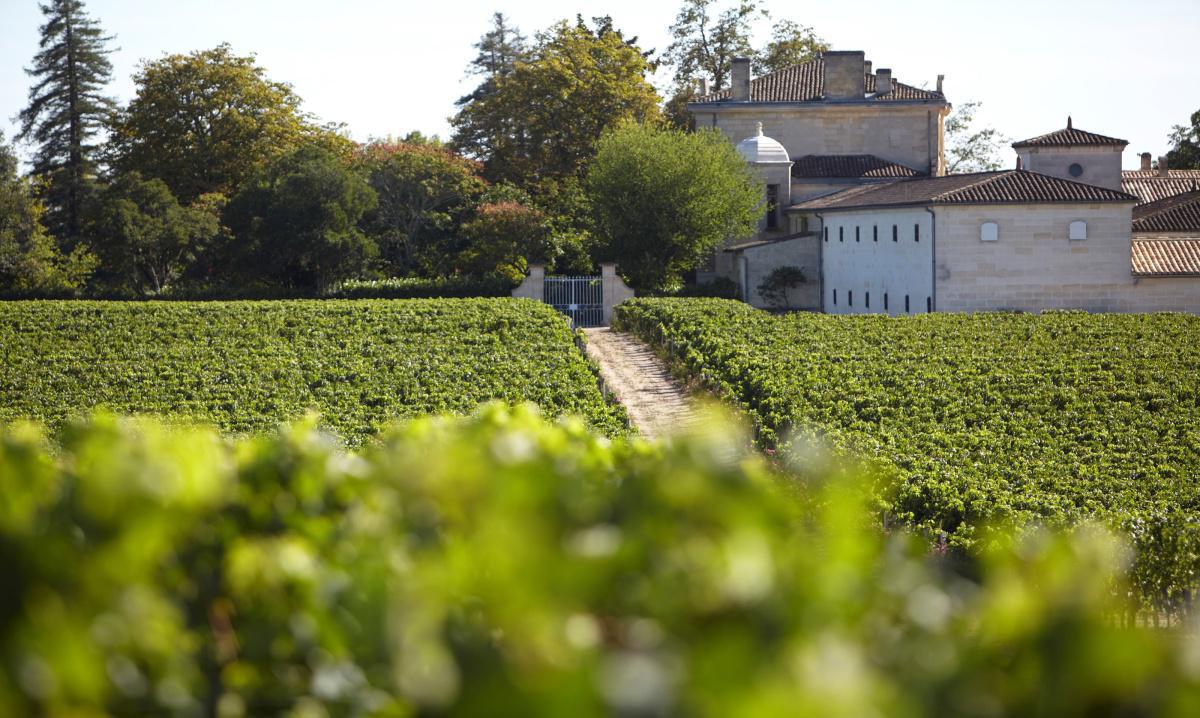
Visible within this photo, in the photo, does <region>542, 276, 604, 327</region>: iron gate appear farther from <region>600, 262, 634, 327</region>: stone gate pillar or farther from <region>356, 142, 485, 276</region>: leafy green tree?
<region>356, 142, 485, 276</region>: leafy green tree

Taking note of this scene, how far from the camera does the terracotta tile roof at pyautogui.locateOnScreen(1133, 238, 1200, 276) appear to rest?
3622cm

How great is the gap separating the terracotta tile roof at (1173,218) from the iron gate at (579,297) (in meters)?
19.1

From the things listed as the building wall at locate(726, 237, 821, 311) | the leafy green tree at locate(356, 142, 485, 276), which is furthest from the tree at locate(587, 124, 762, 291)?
the leafy green tree at locate(356, 142, 485, 276)

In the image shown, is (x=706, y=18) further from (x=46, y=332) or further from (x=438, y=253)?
(x=46, y=332)

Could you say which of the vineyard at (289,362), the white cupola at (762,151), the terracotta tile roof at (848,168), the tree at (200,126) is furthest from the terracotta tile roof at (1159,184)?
the tree at (200,126)

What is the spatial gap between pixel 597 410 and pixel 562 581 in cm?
1806

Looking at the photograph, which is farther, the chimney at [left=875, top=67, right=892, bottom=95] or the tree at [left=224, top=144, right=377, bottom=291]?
the chimney at [left=875, top=67, right=892, bottom=95]

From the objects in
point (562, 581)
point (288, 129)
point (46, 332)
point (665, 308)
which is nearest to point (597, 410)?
point (665, 308)

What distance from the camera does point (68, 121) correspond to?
188 ft

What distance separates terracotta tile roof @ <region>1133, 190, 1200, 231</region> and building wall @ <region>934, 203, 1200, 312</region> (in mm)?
5695

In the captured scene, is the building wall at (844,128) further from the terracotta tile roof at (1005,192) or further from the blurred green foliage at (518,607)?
the blurred green foliage at (518,607)

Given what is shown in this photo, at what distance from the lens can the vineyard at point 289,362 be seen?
21.0 m

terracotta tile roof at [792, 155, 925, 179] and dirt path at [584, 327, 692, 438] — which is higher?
terracotta tile roof at [792, 155, 925, 179]

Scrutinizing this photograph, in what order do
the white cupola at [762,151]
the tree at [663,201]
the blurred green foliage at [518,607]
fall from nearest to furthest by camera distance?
the blurred green foliage at [518,607]
the tree at [663,201]
the white cupola at [762,151]
